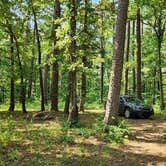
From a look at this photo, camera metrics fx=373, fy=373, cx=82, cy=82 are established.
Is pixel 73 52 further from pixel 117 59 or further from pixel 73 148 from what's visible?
pixel 73 148

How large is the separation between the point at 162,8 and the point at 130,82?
94.0 ft

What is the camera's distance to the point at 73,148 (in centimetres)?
1202

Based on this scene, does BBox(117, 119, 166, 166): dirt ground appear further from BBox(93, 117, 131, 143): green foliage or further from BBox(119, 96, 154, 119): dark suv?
BBox(119, 96, 154, 119): dark suv

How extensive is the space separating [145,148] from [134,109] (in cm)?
1042

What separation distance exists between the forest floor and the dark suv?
6.33 metres

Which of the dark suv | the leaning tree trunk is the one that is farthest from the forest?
the dark suv

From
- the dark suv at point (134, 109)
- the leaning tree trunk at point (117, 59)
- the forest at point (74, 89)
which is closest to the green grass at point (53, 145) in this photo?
the forest at point (74, 89)

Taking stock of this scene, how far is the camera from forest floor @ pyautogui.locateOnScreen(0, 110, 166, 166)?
10430 millimetres

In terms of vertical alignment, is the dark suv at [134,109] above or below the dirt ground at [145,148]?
above

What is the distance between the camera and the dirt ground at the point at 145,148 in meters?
10.6

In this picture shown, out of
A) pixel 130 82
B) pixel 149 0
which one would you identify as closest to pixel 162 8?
pixel 149 0

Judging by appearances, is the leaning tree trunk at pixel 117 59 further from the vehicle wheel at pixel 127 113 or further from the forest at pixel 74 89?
the vehicle wheel at pixel 127 113

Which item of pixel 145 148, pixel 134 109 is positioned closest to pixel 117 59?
pixel 145 148

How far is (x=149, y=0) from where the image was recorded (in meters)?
23.7
